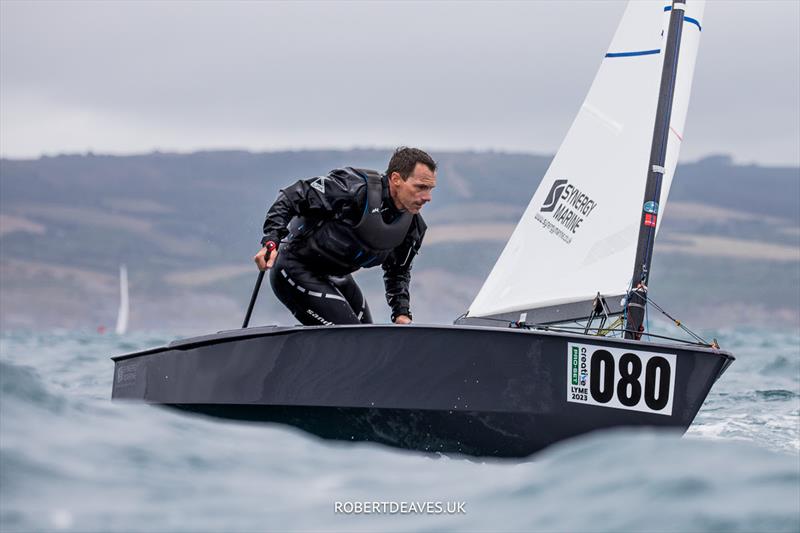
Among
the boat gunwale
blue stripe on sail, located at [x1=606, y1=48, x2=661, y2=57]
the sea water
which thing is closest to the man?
the boat gunwale

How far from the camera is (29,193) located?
146 metres

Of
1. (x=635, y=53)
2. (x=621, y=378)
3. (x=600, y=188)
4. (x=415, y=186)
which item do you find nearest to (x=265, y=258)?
(x=415, y=186)

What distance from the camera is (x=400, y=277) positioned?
22.4 ft

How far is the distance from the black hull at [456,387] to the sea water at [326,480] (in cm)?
9

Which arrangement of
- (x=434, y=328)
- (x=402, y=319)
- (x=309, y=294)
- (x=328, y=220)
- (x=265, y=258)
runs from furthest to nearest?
(x=402, y=319) → (x=309, y=294) → (x=328, y=220) → (x=265, y=258) → (x=434, y=328)

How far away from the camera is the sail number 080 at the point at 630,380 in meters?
5.47

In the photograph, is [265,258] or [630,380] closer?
[630,380]

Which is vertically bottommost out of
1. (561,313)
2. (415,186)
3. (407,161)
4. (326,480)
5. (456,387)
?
(326,480)

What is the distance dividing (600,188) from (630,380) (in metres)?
2.38

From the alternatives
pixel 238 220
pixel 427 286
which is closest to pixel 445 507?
pixel 427 286

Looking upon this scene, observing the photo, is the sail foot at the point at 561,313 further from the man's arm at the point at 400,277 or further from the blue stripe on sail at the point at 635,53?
the blue stripe on sail at the point at 635,53

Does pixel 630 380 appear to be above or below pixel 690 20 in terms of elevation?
below

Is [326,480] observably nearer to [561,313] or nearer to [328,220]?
[328,220]

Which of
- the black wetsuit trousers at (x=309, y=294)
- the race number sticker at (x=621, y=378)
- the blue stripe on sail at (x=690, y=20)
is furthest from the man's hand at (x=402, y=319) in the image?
the blue stripe on sail at (x=690, y=20)
